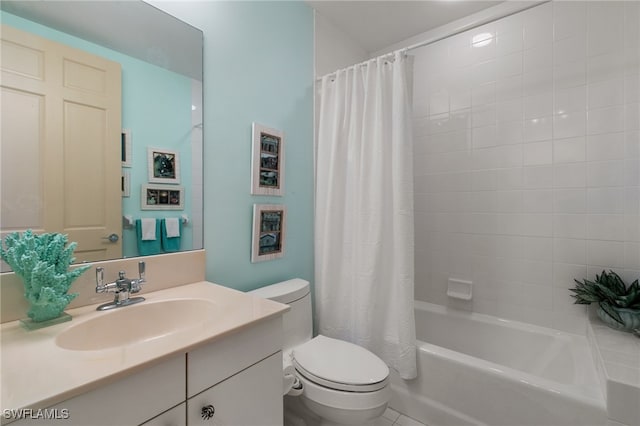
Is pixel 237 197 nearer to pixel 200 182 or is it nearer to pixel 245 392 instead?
pixel 200 182

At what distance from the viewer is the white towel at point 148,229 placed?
3.98 feet

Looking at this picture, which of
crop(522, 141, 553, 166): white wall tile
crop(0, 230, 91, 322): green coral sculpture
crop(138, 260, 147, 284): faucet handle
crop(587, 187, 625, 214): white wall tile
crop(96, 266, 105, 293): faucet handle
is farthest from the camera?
crop(522, 141, 553, 166): white wall tile

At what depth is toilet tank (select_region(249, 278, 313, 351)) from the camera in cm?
152

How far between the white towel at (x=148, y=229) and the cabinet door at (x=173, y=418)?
696 mm

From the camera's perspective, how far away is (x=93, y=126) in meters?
1.08

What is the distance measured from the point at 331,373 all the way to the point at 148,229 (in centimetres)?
98

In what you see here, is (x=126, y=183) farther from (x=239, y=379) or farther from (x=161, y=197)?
(x=239, y=379)

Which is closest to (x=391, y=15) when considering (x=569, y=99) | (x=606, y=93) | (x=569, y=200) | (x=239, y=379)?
(x=569, y=99)

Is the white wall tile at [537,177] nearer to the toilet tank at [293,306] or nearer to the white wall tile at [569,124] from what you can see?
the white wall tile at [569,124]

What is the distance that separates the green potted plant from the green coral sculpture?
92.0 inches

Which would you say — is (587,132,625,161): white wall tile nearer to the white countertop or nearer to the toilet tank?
the toilet tank

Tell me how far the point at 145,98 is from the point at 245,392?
116cm

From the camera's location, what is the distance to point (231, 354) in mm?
864

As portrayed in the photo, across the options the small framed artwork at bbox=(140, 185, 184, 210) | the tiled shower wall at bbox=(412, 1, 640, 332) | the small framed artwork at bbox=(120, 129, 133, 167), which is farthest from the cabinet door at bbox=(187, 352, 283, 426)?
the tiled shower wall at bbox=(412, 1, 640, 332)
